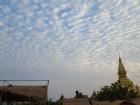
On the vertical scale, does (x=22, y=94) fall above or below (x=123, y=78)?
below

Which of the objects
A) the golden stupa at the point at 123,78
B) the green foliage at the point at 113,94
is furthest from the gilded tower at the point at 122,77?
the green foliage at the point at 113,94

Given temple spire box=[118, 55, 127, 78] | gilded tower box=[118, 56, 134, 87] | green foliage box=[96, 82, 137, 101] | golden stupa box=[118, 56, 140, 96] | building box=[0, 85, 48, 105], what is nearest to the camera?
building box=[0, 85, 48, 105]

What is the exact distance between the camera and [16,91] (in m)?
24.2

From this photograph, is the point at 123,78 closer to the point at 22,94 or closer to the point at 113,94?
the point at 113,94

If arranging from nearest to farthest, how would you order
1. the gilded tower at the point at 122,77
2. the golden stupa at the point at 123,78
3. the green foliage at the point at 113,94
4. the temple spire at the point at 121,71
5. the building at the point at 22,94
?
the building at the point at 22,94
the green foliage at the point at 113,94
the golden stupa at the point at 123,78
the gilded tower at the point at 122,77
the temple spire at the point at 121,71

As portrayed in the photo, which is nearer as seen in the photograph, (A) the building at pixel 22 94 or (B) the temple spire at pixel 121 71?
(A) the building at pixel 22 94

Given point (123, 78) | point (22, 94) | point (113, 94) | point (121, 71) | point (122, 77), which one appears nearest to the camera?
point (22, 94)

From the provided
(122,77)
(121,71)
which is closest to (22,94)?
(122,77)

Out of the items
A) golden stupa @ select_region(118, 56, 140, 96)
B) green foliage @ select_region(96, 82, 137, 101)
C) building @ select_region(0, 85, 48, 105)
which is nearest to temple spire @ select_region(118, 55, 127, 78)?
golden stupa @ select_region(118, 56, 140, 96)

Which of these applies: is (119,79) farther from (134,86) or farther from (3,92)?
A: (3,92)

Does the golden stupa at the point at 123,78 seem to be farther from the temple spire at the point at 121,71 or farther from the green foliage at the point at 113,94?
the green foliage at the point at 113,94

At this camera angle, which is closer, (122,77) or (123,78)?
(123,78)

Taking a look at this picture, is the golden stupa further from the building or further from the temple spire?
the building

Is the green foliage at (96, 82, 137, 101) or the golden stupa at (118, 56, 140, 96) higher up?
the golden stupa at (118, 56, 140, 96)
